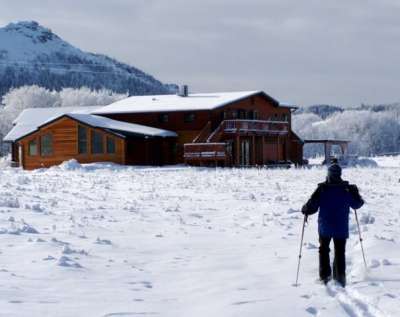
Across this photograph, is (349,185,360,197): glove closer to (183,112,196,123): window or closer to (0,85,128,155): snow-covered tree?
(183,112,196,123): window

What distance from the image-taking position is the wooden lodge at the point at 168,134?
151ft

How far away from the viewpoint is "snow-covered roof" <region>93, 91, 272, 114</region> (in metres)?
51.4

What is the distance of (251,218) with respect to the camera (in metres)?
15.3

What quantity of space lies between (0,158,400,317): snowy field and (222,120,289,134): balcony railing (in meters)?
30.0

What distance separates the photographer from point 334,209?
909 centimetres

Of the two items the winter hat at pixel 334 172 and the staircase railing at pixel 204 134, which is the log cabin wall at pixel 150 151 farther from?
the winter hat at pixel 334 172

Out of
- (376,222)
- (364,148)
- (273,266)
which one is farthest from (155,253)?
(364,148)

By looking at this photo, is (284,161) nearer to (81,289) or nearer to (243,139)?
(243,139)

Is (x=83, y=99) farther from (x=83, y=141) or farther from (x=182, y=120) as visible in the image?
(x=83, y=141)

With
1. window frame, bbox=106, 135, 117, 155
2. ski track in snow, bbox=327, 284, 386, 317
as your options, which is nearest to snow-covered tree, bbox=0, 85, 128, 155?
window frame, bbox=106, 135, 117, 155

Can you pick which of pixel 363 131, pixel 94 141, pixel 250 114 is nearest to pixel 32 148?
pixel 94 141

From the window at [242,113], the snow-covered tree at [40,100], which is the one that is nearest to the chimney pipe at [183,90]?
the window at [242,113]

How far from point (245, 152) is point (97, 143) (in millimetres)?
11774

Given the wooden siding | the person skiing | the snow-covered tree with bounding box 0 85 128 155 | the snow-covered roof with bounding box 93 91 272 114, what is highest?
the snow-covered tree with bounding box 0 85 128 155
